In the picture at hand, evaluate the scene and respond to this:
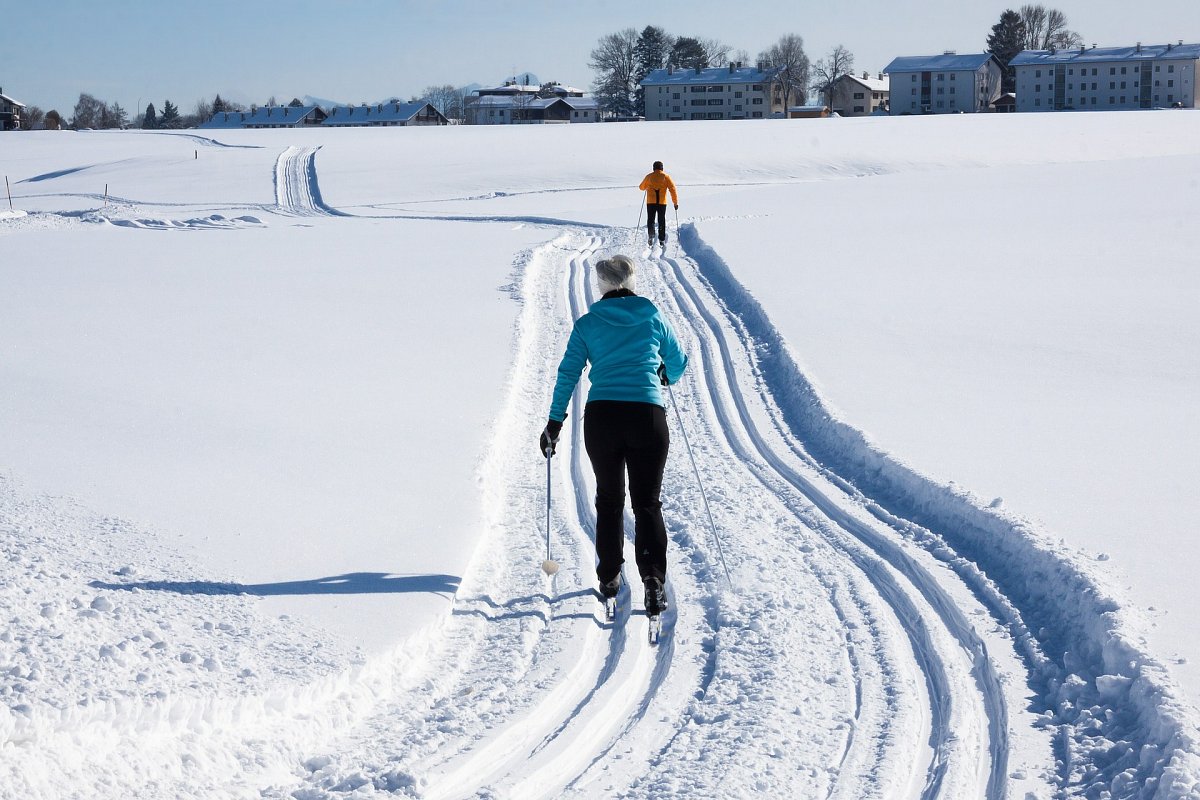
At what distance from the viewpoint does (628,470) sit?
4941 millimetres

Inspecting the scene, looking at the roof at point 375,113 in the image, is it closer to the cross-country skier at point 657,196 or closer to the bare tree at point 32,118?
the bare tree at point 32,118

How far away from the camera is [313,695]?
408 centimetres

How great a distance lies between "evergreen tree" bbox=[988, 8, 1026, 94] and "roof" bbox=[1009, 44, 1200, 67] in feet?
33.9

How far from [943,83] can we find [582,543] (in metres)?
114

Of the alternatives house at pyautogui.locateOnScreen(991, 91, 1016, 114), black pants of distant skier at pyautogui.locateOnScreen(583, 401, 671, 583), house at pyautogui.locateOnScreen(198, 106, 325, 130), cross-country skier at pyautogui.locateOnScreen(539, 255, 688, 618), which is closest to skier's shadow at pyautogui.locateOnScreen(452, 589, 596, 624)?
black pants of distant skier at pyautogui.locateOnScreen(583, 401, 671, 583)

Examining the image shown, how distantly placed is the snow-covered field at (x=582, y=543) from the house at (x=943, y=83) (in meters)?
102

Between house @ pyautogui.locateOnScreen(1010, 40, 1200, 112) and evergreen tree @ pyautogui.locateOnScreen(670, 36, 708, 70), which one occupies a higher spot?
evergreen tree @ pyautogui.locateOnScreen(670, 36, 708, 70)

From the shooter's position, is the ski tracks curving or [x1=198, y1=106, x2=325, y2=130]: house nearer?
the ski tracks curving

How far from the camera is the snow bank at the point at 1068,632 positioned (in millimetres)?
3617

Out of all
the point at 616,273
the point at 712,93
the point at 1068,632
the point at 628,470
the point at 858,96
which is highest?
the point at 858,96

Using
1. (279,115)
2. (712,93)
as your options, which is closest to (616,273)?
(712,93)

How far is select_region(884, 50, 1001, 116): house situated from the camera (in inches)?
4257

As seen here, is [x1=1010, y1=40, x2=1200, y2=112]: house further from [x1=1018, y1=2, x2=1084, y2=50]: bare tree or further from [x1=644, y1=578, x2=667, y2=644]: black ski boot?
[x1=644, y1=578, x2=667, y2=644]: black ski boot

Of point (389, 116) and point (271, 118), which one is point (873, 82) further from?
point (271, 118)
